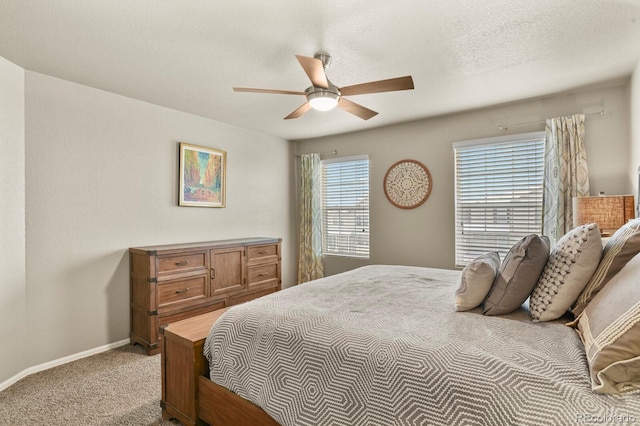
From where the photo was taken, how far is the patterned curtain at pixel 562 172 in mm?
3141

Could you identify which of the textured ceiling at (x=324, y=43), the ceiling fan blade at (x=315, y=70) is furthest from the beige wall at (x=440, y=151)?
the ceiling fan blade at (x=315, y=70)

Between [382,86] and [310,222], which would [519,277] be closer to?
[382,86]

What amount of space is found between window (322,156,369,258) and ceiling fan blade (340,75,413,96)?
2.36 metres

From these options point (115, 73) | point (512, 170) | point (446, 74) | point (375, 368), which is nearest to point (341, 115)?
point (446, 74)

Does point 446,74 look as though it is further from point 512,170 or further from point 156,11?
point 156,11

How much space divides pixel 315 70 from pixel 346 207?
3020 millimetres

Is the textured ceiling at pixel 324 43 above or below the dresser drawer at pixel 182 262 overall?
above

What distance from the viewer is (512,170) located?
3.63m

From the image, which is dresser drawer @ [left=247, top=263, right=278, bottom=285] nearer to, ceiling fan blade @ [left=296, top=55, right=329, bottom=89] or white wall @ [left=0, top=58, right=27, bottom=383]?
white wall @ [left=0, top=58, right=27, bottom=383]

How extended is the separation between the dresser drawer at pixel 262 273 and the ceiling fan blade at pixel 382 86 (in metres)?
2.48

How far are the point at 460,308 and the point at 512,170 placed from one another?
2.65 m

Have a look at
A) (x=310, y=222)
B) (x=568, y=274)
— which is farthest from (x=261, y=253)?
(x=568, y=274)

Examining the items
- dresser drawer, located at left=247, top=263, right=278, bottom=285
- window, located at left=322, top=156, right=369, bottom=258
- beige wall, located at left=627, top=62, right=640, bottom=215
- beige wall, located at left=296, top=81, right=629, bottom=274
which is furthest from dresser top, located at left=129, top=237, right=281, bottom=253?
beige wall, located at left=627, top=62, right=640, bottom=215

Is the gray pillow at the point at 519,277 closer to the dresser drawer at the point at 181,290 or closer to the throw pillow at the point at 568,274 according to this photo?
the throw pillow at the point at 568,274
